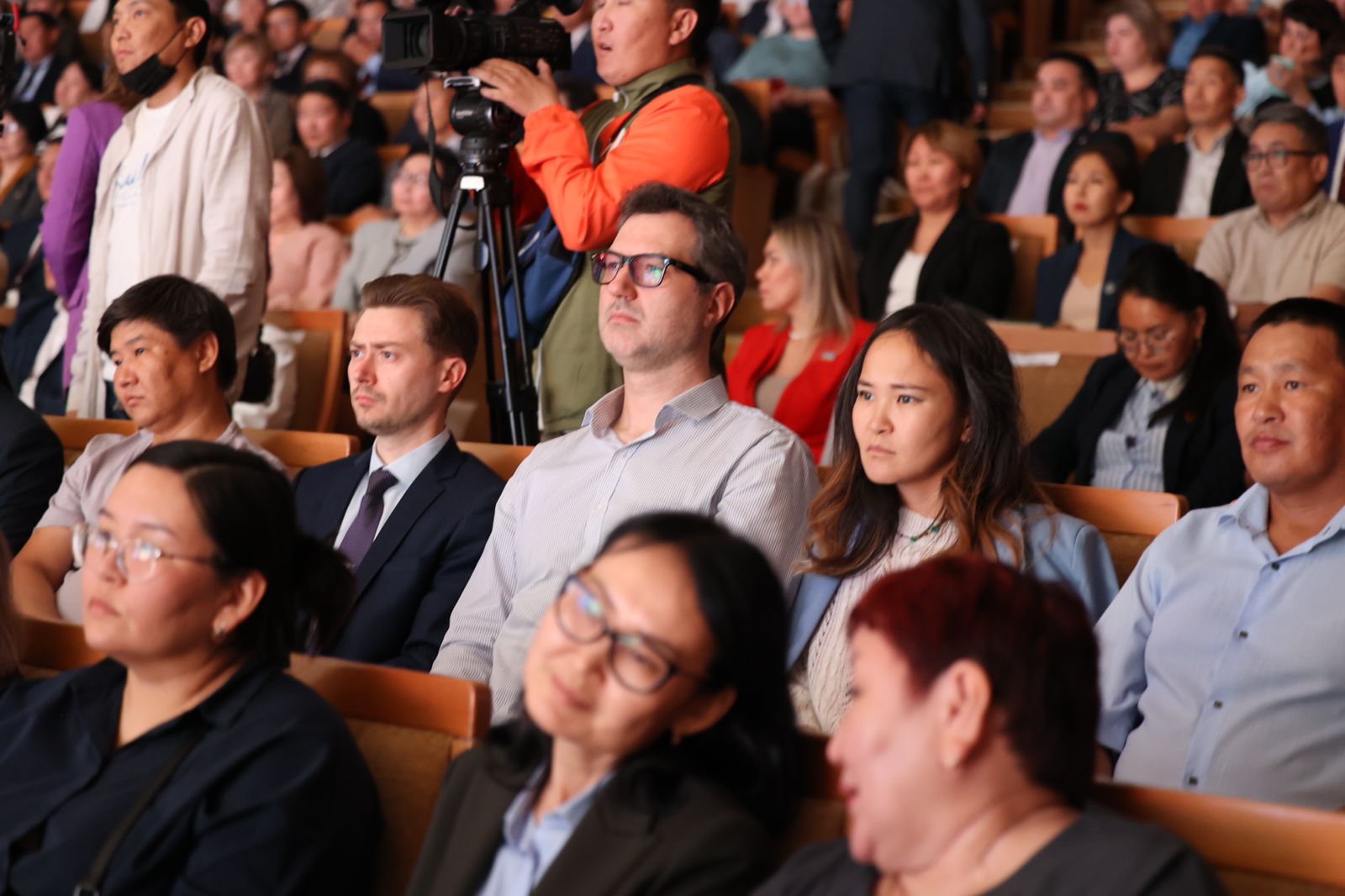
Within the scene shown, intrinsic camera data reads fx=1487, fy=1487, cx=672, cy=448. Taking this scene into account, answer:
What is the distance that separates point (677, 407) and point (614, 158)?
0.60m

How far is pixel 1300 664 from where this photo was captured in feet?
5.70

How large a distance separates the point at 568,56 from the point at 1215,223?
2.39m

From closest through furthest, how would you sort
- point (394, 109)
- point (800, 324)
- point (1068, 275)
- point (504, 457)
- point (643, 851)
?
point (643, 851), point (504, 457), point (800, 324), point (1068, 275), point (394, 109)

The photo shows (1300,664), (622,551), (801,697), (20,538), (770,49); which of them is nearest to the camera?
(622,551)

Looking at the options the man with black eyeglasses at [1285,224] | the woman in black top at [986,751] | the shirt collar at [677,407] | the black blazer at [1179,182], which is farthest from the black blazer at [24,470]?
the black blazer at [1179,182]

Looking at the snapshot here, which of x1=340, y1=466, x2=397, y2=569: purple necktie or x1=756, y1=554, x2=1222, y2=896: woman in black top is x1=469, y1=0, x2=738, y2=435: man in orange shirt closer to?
x1=340, y1=466, x2=397, y2=569: purple necktie

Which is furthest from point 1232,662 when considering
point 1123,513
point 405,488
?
point 405,488

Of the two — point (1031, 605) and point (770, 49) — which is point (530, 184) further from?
point (770, 49)

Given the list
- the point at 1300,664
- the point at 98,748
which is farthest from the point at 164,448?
the point at 1300,664

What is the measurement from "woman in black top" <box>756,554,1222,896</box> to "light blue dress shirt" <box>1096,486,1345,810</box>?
736 millimetres

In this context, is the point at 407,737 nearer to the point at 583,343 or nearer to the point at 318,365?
the point at 583,343

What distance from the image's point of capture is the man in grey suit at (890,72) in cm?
516

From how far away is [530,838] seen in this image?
131cm

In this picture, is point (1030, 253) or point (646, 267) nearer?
point (646, 267)
